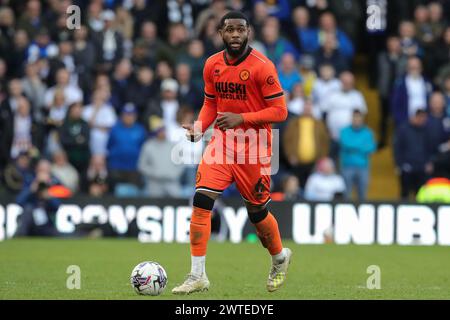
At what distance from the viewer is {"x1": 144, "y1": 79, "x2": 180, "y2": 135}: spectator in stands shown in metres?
21.4

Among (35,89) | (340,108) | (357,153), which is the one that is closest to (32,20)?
(35,89)

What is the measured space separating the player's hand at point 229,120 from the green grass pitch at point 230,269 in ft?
5.42

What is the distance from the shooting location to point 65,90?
21359 mm

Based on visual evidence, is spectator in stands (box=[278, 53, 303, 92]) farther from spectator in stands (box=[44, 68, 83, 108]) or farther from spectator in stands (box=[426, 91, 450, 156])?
spectator in stands (box=[44, 68, 83, 108])

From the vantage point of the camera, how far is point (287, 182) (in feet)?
67.6

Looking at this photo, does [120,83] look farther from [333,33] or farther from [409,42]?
[409,42]

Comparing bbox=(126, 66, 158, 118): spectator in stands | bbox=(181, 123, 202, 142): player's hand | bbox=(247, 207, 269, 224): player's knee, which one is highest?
bbox=(126, 66, 158, 118): spectator in stands

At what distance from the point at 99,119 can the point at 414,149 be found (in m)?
6.02

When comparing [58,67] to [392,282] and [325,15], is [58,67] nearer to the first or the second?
[325,15]

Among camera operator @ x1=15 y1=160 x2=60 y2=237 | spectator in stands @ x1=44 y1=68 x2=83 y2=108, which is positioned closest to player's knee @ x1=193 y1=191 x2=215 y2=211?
camera operator @ x1=15 y1=160 x2=60 y2=237

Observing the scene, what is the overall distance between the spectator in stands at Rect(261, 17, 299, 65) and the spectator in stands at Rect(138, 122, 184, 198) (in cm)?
285

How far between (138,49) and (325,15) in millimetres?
3832

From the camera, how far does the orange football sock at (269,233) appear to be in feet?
37.8
